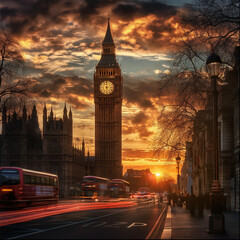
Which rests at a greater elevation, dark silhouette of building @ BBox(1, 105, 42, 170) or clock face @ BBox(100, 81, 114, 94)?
clock face @ BBox(100, 81, 114, 94)

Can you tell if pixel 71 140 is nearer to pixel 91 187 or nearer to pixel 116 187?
pixel 116 187

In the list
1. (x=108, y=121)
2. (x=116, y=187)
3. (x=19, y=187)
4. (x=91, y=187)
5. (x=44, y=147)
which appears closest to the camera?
(x=19, y=187)

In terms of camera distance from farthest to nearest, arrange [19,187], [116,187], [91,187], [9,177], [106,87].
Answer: [106,87] → [116,187] → [91,187] → [19,187] → [9,177]

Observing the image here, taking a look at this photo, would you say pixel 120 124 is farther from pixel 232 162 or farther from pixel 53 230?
pixel 53 230

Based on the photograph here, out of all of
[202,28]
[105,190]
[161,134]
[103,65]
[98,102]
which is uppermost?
[103,65]

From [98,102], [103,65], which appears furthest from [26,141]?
[103,65]

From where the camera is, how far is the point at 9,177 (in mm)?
33469

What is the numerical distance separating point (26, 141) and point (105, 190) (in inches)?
1634

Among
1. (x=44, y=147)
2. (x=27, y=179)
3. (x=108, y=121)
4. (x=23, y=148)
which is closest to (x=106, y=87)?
(x=108, y=121)

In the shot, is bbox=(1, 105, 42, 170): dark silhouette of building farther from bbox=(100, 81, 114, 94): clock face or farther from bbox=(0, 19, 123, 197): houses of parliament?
bbox=(100, 81, 114, 94): clock face

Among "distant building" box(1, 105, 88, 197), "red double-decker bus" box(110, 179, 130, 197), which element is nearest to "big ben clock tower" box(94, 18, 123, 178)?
"distant building" box(1, 105, 88, 197)

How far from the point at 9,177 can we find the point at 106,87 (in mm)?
121429

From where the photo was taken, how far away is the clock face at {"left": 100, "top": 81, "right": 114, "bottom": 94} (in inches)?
6024

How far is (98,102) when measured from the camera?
152125mm
